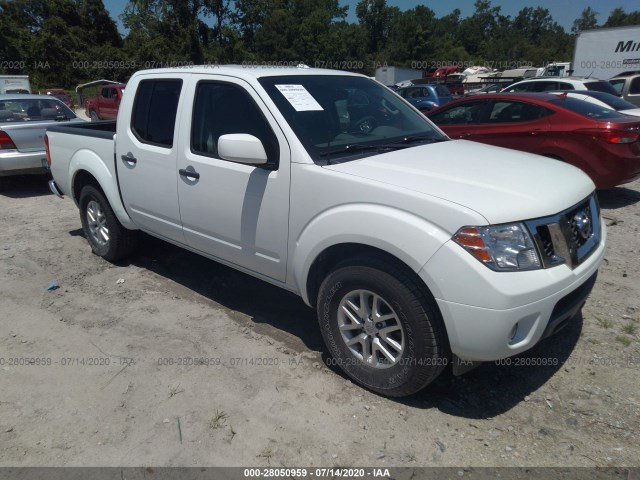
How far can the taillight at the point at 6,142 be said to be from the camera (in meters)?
7.91

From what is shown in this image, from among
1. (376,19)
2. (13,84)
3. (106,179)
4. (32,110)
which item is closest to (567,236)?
(106,179)

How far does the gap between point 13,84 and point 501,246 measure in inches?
1164

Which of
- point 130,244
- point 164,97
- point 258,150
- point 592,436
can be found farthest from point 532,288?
point 130,244

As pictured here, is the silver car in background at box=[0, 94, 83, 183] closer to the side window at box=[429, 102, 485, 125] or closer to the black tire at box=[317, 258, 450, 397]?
the side window at box=[429, 102, 485, 125]

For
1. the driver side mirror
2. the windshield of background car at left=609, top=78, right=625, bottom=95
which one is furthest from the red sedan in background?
the windshield of background car at left=609, top=78, right=625, bottom=95

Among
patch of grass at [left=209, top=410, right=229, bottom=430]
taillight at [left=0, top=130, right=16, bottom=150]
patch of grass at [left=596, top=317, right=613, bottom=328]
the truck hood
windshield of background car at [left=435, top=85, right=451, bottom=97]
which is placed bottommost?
patch of grass at [left=596, top=317, right=613, bottom=328]

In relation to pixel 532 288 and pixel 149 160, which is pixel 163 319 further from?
pixel 532 288

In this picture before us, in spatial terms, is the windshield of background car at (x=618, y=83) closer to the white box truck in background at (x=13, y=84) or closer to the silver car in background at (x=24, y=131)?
the silver car in background at (x=24, y=131)

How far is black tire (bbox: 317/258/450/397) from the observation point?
267cm

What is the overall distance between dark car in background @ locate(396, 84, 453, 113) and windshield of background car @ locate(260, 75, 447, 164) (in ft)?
46.9

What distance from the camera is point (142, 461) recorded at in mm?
2645

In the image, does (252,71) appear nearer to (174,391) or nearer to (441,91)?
(174,391)

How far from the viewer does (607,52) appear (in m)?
21.3

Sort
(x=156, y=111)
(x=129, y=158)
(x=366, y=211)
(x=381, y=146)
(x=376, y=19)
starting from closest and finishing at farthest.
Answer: (x=366, y=211) < (x=381, y=146) < (x=156, y=111) < (x=129, y=158) < (x=376, y=19)
